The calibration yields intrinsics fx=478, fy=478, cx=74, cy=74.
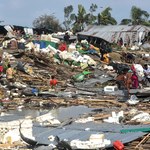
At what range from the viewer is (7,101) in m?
14.7

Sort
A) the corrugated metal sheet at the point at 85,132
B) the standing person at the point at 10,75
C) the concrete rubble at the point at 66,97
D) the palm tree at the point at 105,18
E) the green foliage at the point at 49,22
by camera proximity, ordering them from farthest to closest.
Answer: the green foliage at the point at 49,22 → the palm tree at the point at 105,18 → the standing person at the point at 10,75 → the concrete rubble at the point at 66,97 → the corrugated metal sheet at the point at 85,132

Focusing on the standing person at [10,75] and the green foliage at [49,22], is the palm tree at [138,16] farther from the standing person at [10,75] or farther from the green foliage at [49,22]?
the standing person at [10,75]

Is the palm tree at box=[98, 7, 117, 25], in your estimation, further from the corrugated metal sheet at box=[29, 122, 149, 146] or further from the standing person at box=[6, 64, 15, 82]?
the corrugated metal sheet at box=[29, 122, 149, 146]

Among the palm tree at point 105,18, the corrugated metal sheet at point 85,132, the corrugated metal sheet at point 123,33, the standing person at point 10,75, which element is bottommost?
the corrugated metal sheet at point 85,132

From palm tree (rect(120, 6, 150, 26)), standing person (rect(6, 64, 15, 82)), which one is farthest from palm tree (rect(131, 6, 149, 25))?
standing person (rect(6, 64, 15, 82))

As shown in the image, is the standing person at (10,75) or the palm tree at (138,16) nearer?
the standing person at (10,75)

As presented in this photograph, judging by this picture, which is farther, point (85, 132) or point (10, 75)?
point (10, 75)

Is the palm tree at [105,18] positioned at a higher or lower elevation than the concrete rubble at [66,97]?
higher

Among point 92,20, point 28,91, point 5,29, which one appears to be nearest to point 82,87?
point 28,91

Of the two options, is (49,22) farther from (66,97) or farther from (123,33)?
(66,97)

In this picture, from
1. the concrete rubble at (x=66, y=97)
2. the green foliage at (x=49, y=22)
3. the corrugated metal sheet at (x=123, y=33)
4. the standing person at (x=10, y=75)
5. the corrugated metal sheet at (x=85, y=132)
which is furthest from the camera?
the green foliage at (x=49, y=22)

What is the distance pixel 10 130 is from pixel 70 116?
5.87 feet

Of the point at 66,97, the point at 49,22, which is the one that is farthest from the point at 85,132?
the point at 49,22

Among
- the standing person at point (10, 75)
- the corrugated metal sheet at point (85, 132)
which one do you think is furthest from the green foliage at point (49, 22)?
the corrugated metal sheet at point (85, 132)
